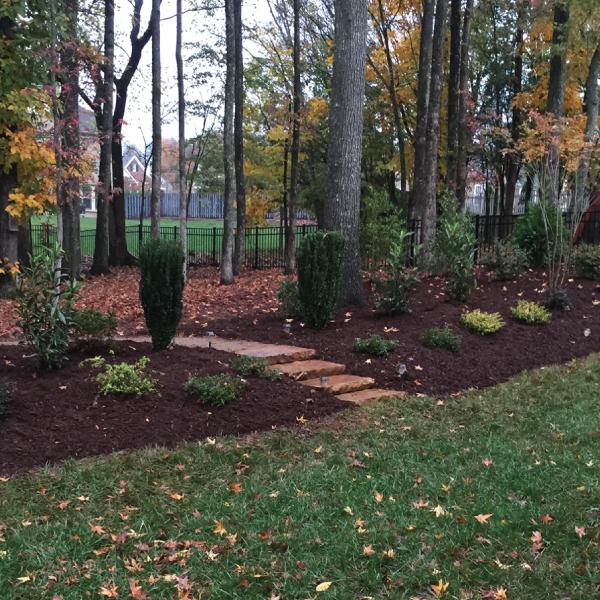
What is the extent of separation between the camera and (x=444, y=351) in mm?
6617

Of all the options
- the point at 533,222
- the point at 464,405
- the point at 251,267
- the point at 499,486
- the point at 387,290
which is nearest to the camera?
the point at 499,486

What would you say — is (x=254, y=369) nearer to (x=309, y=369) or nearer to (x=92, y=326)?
(x=309, y=369)

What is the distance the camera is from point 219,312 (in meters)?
9.24

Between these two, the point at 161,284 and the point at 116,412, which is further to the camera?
the point at 161,284

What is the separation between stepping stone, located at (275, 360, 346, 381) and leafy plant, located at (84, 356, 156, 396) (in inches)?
47.3

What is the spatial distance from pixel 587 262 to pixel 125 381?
7.62 metres

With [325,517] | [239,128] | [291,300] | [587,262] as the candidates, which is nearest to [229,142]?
[239,128]

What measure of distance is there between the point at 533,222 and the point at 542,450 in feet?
22.3

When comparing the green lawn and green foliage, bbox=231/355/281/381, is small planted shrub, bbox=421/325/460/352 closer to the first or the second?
the green lawn

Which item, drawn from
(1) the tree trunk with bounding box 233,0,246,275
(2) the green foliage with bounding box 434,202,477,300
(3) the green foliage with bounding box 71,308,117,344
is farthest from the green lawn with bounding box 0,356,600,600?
(1) the tree trunk with bounding box 233,0,246,275

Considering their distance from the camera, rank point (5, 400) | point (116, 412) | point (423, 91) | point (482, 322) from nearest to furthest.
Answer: point (5, 400), point (116, 412), point (482, 322), point (423, 91)

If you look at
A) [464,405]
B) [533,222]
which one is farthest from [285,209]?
[464,405]

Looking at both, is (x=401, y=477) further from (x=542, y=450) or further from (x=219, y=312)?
(x=219, y=312)

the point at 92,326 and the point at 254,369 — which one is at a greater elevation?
the point at 92,326
